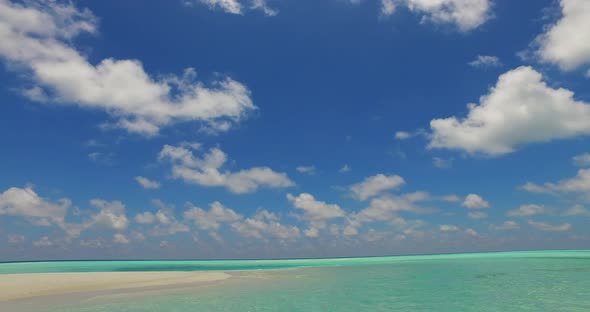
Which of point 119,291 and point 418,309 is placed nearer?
point 418,309

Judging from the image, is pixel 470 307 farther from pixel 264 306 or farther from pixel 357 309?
pixel 264 306

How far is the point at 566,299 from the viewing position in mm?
17766

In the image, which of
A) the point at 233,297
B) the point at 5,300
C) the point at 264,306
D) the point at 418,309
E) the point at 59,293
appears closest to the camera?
the point at 418,309

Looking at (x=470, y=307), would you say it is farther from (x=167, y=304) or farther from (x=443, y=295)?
(x=167, y=304)

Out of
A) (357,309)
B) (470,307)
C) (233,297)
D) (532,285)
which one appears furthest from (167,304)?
(532,285)

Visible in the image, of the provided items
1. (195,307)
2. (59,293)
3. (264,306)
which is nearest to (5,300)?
(59,293)

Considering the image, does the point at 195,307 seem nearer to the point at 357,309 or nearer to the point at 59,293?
the point at 357,309

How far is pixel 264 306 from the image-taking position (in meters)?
17.7

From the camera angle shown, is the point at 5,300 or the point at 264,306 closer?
the point at 264,306

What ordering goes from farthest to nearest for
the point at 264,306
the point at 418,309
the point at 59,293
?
the point at 59,293 → the point at 264,306 → the point at 418,309

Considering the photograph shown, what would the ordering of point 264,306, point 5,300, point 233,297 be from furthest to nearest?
1. point 233,297
2. point 5,300
3. point 264,306

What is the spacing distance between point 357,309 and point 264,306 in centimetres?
437

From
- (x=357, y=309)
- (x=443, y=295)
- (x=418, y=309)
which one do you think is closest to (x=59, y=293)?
(x=357, y=309)

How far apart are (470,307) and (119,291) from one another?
825 inches
